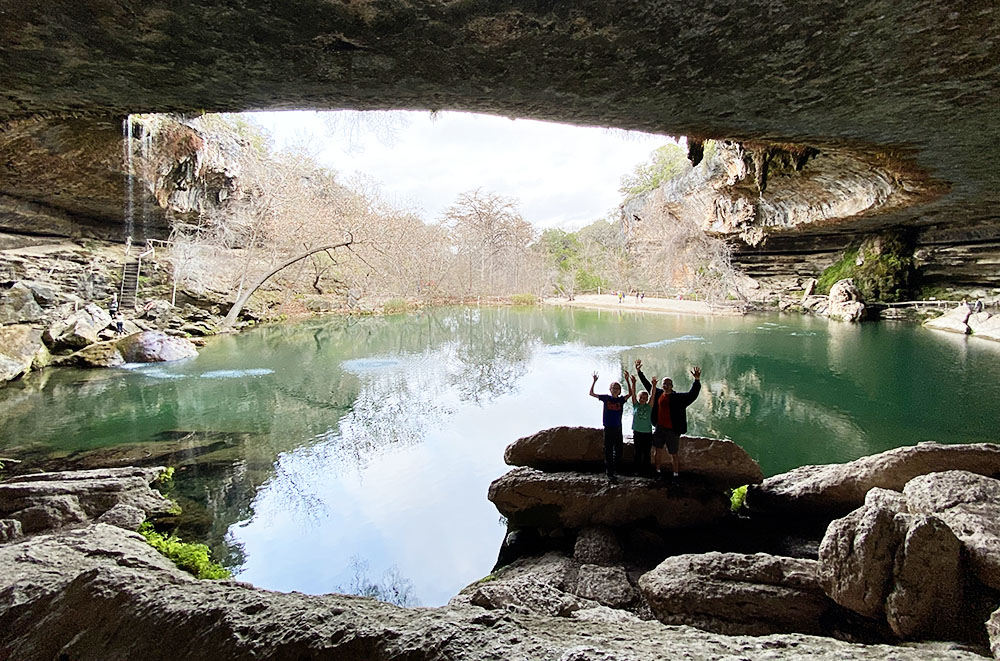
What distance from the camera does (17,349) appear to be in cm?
1097

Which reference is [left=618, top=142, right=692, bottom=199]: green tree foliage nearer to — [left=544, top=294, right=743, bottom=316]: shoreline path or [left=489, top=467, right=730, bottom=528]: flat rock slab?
[left=544, top=294, right=743, bottom=316]: shoreline path

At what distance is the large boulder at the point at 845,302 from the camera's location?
19.5 m

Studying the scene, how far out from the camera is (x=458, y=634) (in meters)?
1.88

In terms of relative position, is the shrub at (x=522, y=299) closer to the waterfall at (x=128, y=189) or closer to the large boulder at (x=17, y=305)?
the waterfall at (x=128, y=189)

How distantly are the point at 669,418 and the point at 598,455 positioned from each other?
84cm

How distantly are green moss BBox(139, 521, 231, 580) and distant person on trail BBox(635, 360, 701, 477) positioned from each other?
3.81m

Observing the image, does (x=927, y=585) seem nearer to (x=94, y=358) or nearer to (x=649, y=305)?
(x=94, y=358)

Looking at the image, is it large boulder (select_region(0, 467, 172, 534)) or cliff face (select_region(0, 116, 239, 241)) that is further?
cliff face (select_region(0, 116, 239, 241))

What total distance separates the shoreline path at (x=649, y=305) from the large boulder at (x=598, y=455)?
68.3 feet

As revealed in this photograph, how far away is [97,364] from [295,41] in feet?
41.4

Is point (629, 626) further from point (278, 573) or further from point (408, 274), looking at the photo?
point (408, 274)

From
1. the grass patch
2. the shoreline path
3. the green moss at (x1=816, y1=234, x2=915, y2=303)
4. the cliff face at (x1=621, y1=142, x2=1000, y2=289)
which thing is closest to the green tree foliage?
the shoreline path

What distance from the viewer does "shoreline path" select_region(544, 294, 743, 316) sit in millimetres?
25039

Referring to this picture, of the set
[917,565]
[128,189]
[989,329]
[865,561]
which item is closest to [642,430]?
[865,561]
